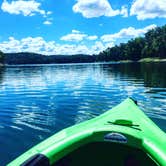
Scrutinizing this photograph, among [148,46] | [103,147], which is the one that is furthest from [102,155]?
[148,46]

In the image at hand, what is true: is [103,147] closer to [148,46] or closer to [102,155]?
[102,155]

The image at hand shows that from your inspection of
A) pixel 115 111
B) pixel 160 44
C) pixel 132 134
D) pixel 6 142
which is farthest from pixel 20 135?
pixel 160 44

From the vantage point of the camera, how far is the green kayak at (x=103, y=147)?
6098mm

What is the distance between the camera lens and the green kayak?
20.0 feet

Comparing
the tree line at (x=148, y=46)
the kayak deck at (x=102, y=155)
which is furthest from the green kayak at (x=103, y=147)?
the tree line at (x=148, y=46)

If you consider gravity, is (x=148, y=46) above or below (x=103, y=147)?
above

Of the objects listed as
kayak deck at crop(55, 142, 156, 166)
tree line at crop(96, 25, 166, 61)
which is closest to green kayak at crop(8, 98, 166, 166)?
kayak deck at crop(55, 142, 156, 166)

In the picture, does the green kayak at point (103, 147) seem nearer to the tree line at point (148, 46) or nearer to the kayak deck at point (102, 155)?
the kayak deck at point (102, 155)

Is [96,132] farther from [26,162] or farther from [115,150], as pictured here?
[26,162]

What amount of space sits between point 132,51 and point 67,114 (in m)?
161

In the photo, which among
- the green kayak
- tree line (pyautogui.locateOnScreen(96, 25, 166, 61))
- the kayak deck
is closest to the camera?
the green kayak

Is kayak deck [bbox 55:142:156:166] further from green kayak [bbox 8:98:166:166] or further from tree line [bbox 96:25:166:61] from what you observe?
tree line [bbox 96:25:166:61]

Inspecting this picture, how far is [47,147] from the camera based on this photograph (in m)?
6.41

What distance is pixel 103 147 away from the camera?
7512 millimetres
